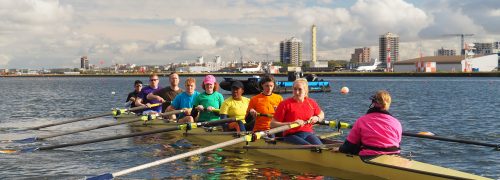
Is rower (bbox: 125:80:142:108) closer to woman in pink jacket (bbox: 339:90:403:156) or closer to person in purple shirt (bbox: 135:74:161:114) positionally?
person in purple shirt (bbox: 135:74:161:114)

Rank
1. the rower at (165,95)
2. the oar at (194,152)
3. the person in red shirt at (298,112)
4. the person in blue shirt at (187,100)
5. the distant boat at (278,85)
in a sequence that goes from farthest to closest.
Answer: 1. the distant boat at (278,85)
2. the rower at (165,95)
3. the person in blue shirt at (187,100)
4. the person in red shirt at (298,112)
5. the oar at (194,152)

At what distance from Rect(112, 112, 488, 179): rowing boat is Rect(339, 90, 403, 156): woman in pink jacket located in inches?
→ 7.1

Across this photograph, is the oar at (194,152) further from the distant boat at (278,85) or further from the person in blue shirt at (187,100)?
the distant boat at (278,85)

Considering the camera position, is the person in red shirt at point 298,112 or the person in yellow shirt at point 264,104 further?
the person in yellow shirt at point 264,104

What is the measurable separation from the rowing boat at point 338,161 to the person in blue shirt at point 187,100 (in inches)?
44.3

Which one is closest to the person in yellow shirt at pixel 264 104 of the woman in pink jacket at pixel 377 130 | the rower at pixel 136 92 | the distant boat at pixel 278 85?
the woman in pink jacket at pixel 377 130

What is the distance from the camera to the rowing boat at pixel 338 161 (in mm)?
10258

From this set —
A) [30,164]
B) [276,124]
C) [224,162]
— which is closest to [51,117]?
[30,164]

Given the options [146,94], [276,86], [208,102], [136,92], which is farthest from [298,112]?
[276,86]

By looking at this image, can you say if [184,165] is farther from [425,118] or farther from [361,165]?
[425,118]

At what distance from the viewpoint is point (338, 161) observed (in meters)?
12.1

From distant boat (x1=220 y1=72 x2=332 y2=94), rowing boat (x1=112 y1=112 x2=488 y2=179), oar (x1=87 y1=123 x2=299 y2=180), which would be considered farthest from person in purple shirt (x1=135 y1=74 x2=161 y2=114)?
distant boat (x1=220 y1=72 x2=332 y2=94)

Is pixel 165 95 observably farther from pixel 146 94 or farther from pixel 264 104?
pixel 264 104

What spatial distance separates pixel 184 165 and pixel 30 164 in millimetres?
4115
